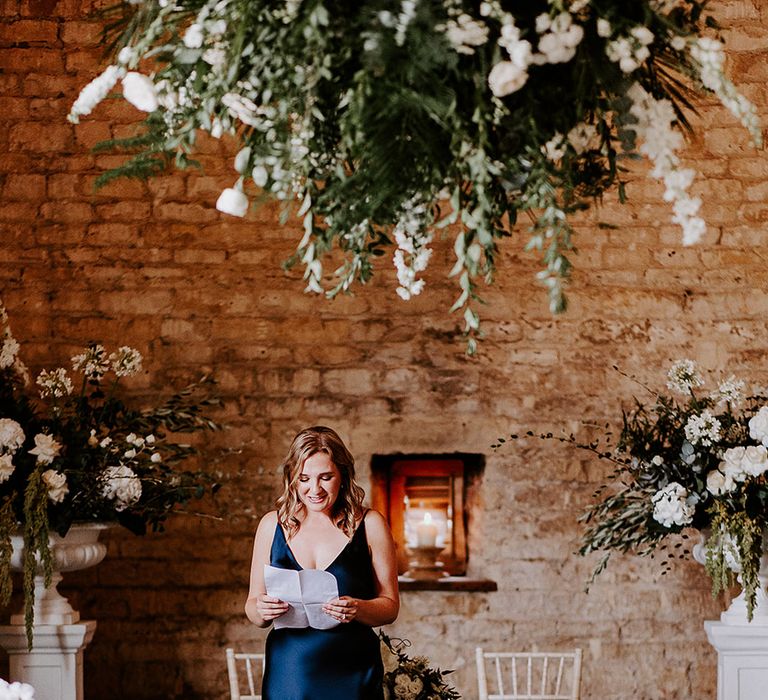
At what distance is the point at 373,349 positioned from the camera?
4812 millimetres

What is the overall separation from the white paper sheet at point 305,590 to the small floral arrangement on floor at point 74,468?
0.93m

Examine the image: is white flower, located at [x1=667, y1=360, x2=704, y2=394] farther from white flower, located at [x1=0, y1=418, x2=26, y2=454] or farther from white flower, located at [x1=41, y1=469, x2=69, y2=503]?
white flower, located at [x1=0, y1=418, x2=26, y2=454]

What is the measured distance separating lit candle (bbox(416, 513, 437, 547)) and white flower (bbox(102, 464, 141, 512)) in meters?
1.51

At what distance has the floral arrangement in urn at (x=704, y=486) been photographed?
354 centimetres

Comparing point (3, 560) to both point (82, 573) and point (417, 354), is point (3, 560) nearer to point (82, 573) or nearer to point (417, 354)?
point (82, 573)

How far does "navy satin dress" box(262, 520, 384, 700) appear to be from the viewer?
3.11 meters

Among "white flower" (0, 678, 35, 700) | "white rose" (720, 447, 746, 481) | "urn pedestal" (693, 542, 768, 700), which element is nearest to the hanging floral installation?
"white flower" (0, 678, 35, 700)

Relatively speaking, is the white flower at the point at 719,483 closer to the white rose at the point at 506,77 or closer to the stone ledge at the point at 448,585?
the stone ledge at the point at 448,585

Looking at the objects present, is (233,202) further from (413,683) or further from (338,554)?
(413,683)

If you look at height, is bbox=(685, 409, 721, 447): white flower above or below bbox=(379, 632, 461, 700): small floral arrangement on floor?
above

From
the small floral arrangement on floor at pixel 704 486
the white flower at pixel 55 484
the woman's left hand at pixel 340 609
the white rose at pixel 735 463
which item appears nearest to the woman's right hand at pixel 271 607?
the woman's left hand at pixel 340 609

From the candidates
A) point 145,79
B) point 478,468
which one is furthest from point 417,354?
point 145,79

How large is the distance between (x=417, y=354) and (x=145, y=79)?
339 centimetres

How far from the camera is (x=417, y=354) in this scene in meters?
4.81
